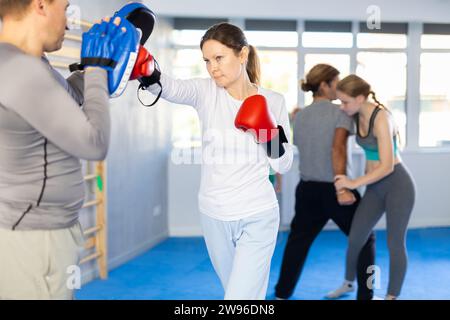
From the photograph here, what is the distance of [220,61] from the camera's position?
1.99 m

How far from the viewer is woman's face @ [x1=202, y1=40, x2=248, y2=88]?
1.98m

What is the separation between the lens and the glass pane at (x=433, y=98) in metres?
5.87

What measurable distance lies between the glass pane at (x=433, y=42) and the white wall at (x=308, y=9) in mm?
556

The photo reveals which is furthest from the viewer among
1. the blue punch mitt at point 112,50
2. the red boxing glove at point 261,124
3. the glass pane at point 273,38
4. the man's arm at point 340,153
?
the glass pane at point 273,38

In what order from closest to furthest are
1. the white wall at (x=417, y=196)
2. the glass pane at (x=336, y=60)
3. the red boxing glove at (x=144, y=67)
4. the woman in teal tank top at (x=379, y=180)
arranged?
the red boxing glove at (x=144, y=67) → the woman in teal tank top at (x=379, y=180) → the white wall at (x=417, y=196) → the glass pane at (x=336, y=60)

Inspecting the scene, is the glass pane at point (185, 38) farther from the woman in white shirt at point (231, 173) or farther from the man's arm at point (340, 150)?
the woman in white shirt at point (231, 173)

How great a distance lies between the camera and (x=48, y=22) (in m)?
1.34

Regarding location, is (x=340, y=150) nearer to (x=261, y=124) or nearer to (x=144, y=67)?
(x=261, y=124)

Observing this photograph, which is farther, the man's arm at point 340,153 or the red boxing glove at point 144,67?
the man's arm at point 340,153

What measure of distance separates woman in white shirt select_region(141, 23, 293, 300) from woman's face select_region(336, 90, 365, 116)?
1.12 meters

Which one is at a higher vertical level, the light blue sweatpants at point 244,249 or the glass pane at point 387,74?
the glass pane at point 387,74

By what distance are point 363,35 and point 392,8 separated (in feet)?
2.19

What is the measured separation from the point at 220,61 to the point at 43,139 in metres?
0.81

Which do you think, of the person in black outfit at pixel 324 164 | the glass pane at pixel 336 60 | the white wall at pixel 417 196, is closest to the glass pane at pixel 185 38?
the white wall at pixel 417 196
